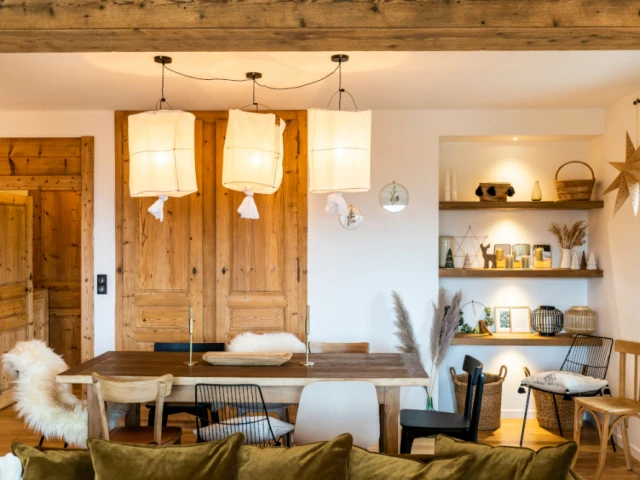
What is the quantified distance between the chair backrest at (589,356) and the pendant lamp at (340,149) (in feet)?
8.69

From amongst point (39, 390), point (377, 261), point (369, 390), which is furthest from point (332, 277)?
point (39, 390)

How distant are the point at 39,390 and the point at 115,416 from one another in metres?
0.45

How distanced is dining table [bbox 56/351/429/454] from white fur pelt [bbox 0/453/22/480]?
1.11 m

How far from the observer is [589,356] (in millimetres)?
5246

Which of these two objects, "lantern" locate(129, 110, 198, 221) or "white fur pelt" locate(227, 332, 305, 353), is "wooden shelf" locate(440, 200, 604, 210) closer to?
"white fur pelt" locate(227, 332, 305, 353)

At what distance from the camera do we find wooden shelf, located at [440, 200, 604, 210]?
520cm

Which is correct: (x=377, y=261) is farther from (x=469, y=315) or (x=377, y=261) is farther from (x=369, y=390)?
(x=369, y=390)

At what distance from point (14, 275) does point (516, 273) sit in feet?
14.9

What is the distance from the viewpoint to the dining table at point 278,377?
3391mm

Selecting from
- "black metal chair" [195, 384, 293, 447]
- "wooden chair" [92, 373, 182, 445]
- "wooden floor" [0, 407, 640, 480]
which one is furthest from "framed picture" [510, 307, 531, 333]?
"wooden chair" [92, 373, 182, 445]

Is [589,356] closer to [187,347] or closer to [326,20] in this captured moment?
[187,347]

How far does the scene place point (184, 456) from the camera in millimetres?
2318

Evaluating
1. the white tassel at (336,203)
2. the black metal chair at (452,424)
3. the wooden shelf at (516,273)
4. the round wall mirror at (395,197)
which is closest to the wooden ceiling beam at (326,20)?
the white tassel at (336,203)

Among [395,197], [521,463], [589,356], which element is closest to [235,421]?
[521,463]
